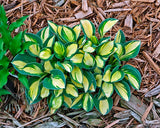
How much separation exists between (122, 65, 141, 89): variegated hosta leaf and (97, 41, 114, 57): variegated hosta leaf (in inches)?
8.8

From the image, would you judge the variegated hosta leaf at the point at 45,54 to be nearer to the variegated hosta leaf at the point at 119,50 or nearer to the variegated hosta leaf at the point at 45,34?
the variegated hosta leaf at the point at 45,34

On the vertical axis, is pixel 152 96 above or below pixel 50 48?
below

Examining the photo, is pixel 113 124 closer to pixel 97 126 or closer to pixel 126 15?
pixel 97 126

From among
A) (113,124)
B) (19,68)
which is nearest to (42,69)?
(19,68)

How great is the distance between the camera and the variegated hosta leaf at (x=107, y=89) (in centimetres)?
172

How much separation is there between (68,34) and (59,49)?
16cm

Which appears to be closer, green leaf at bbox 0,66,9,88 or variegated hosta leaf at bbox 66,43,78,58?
green leaf at bbox 0,66,9,88

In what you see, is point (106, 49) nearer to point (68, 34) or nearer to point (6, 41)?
point (68, 34)

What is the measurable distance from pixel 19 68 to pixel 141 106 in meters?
1.19

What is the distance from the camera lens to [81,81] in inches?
65.7

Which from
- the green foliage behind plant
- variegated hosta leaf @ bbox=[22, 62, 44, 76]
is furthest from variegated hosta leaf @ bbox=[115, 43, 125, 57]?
the green foliage behind plant

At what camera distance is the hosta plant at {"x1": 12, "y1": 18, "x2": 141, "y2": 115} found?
5.51 feet

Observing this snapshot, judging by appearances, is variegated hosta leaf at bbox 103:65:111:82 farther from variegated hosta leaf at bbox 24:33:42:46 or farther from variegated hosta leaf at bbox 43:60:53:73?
variegated hosta leaf at bbox 24:33:42:46

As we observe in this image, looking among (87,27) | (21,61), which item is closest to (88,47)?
(87,27)
